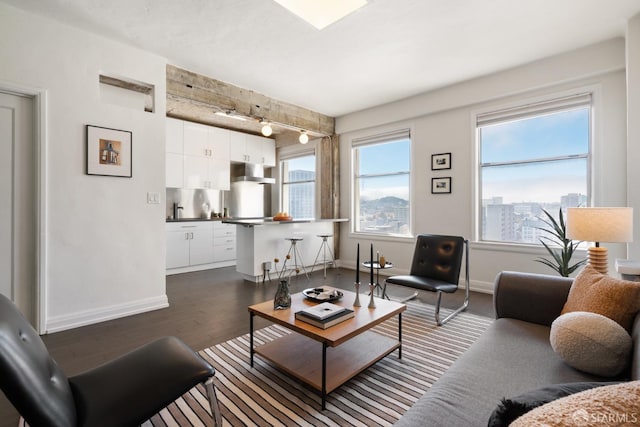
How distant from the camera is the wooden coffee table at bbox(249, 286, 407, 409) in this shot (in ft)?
5.74

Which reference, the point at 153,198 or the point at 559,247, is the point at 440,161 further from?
the point at 153,198

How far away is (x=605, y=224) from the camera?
2281mm

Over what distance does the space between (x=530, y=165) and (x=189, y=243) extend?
17.5 ft

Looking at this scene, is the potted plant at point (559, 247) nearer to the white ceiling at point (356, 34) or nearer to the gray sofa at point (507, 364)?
the gray sofa at point (507, 364)

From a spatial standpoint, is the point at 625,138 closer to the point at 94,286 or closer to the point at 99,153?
the point at 99,153

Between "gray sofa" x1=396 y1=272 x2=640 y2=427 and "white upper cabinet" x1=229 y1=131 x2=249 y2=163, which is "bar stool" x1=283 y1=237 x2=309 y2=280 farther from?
"gray sofa" x1=396 y1=272 x2=640 y2=427

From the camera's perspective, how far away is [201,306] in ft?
11.4

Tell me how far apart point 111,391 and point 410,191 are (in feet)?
14.6

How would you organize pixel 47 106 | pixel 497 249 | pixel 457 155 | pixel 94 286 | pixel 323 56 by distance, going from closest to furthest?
pixel 47 106 < pixel 94 286 < pixel 323 56 < pixel 497 249 < pixel 457 155

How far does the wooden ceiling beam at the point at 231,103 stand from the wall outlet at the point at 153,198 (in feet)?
3.95

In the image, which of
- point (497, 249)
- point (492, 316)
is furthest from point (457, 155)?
point (492, 316)

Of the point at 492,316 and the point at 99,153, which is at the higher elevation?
the point at 99,153

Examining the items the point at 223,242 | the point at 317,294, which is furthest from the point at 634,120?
the point at 223,242

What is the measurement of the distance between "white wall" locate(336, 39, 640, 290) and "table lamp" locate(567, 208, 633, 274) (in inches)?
48.1
